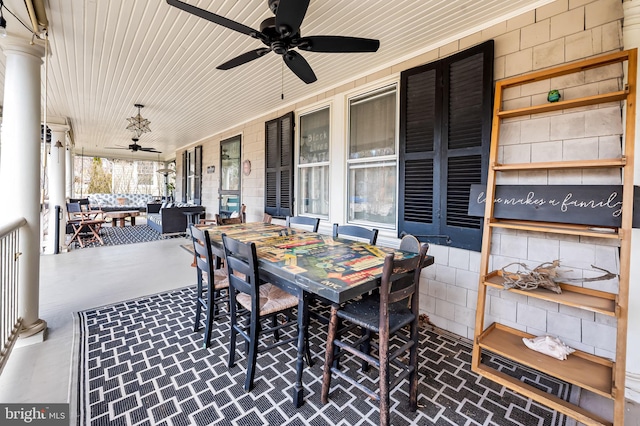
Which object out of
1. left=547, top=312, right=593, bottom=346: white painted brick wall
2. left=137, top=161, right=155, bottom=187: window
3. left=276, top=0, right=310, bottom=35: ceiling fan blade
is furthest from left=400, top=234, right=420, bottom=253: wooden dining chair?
left=137, top=161, right=155, bottom=187: window

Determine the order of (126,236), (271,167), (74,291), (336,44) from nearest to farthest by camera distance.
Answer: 1. (336,44)
2. (74,291)
3. (271,167)
4. (126,236)

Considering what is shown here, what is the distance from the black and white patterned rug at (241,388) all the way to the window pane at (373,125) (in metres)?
2.13

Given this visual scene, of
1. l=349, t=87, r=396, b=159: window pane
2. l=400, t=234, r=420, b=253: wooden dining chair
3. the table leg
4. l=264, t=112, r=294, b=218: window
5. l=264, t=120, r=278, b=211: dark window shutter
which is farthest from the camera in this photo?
l=264, t=120, r=278, b=211: dark window shutter

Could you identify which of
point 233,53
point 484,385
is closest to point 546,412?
point 484,385

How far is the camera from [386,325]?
4.80 feet

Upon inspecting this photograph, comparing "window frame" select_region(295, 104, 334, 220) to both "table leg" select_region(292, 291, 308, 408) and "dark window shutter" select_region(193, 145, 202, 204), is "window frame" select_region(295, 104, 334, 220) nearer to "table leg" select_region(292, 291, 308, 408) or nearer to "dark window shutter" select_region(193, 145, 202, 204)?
"table leg" select_region(292, 291, 308, 408)

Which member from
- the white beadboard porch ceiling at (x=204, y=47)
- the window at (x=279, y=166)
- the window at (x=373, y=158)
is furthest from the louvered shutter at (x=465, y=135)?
the window at (x=279, y=166)

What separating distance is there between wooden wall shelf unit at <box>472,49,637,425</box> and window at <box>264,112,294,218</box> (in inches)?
119

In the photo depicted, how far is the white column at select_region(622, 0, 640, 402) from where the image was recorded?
166 cm

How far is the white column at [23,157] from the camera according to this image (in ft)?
7.55

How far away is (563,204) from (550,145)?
1.64 ft

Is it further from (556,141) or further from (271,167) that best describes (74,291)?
(556,141)

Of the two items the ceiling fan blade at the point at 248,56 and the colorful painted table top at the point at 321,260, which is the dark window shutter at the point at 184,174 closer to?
the colorful painted table top at the point at 321,260

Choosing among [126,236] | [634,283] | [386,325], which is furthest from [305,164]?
[126,236]
